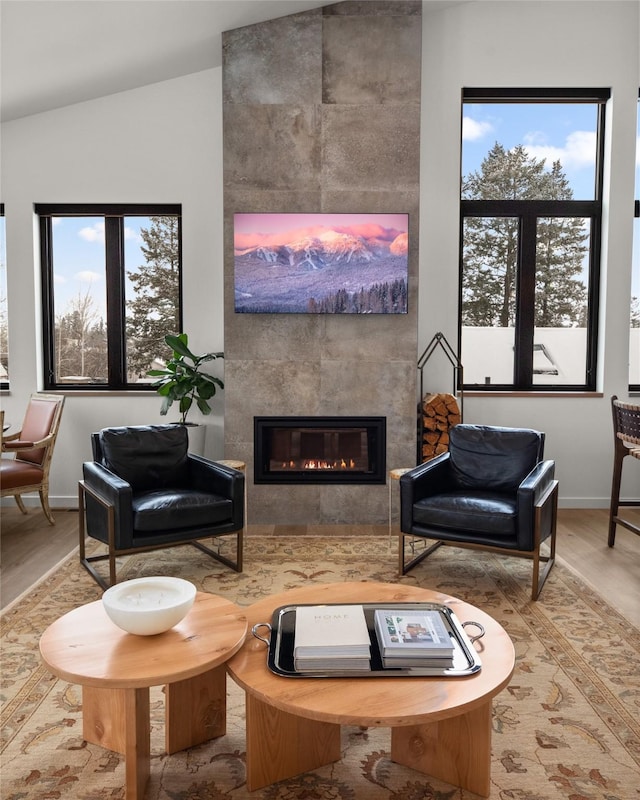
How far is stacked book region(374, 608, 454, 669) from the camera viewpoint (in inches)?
74.2

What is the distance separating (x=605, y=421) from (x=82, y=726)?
4349 mm

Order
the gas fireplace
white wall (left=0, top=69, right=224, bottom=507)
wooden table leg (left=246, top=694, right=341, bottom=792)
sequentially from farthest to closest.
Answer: white wall (left=0, top=69, right=224, bottom=507)
the gas fireplace
wooden table leg (left=246, top=694, right=341, bottom=792)

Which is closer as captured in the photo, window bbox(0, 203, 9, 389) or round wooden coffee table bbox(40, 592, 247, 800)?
round wooden coffee table bbox(40, 592, 247, 800)

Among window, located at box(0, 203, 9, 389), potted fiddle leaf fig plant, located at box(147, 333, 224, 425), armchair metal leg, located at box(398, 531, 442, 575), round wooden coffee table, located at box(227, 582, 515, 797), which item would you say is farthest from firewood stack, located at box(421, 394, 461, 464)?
window, located at box(0, 203, 9, 389)

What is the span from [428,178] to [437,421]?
72.2 inches

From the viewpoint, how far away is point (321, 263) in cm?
464

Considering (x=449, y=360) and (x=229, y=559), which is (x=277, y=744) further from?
(x=449, y=360)

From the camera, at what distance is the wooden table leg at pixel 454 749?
1885mm

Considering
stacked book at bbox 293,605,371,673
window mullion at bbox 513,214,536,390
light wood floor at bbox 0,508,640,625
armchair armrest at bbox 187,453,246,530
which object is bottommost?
light wood floor at bbox 0,508,640,625

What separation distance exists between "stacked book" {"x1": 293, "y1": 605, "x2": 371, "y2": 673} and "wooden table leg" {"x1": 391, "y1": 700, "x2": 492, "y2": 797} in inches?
12.1

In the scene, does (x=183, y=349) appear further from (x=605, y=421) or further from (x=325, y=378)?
(x=605, y=421)

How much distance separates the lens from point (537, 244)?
5234 mm

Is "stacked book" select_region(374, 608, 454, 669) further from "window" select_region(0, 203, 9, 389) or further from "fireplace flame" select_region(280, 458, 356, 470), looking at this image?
"window" select_region(0, 203, 9, 389)

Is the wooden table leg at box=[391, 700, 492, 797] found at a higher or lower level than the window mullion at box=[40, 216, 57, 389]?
lower
